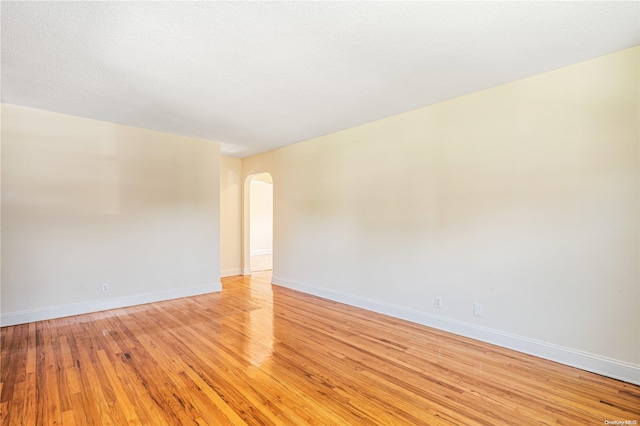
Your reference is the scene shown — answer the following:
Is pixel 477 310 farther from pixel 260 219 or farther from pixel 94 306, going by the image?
pixel 260 219

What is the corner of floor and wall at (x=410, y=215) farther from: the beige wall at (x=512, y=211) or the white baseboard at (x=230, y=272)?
the white baseboard at (x=230, y=272)

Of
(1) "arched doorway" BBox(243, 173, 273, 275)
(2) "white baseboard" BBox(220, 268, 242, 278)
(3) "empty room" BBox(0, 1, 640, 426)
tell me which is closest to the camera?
(3) "empty room" BBox(0, 1, 640, 426)

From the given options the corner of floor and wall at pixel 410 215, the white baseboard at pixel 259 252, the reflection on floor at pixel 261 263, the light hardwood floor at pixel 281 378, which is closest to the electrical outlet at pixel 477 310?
the corner of floor and wall at pixel 410 215

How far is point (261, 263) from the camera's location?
8.38 meters

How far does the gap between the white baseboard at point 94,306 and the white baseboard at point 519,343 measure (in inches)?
102

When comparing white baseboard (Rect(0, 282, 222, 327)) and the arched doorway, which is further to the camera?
the arched doorway

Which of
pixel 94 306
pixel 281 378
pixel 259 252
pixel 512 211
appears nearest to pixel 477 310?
pixel 512 211

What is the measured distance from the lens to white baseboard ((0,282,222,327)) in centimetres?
357

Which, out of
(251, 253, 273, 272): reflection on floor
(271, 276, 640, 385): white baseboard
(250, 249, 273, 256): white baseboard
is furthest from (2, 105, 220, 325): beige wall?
(250, 249, 273, 256): white baseboard

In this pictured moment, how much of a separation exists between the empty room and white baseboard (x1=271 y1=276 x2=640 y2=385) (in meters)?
0.02

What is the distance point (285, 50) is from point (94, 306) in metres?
4.12

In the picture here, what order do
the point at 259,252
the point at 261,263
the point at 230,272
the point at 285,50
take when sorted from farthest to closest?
the point at 259,252, the point at 261,263, the point at 230,272, the point at 285,50

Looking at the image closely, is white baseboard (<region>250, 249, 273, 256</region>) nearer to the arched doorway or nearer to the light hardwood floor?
the arched doorway

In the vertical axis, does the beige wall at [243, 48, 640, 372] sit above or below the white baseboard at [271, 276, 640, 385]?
above
